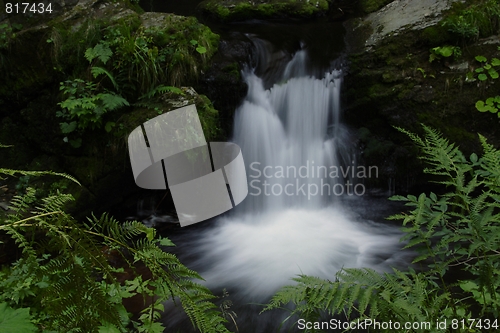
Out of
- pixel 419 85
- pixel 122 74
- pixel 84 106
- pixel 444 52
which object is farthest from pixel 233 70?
pixel 444 52

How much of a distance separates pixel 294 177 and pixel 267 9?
4.58 meters

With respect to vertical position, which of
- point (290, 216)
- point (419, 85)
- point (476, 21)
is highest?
point (476, 21)

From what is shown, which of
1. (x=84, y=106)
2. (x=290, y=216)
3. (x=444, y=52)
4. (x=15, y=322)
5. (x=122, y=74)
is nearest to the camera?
(x=15, y=322)

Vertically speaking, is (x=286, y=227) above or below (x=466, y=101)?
below

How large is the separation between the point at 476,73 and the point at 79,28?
630cm

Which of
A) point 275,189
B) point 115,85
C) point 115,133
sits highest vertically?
point 115,85

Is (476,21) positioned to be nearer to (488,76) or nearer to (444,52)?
(444,52)

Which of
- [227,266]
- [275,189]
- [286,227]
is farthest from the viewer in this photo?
[275,189]

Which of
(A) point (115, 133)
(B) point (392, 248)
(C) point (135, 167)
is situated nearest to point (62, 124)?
(A) point (115, 133)

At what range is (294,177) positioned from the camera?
6.27 meters

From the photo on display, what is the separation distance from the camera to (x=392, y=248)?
4734 millimetres

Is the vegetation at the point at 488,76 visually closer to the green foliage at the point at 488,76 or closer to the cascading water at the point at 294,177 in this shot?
the green foliage at the point at 488,76

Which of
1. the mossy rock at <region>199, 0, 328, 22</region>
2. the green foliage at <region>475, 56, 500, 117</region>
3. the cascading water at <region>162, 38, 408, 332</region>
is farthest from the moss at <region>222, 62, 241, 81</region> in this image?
the green foliage at <region>475, 56, 500, 117</region>

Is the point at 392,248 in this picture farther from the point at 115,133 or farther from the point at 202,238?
the point at 115,133
